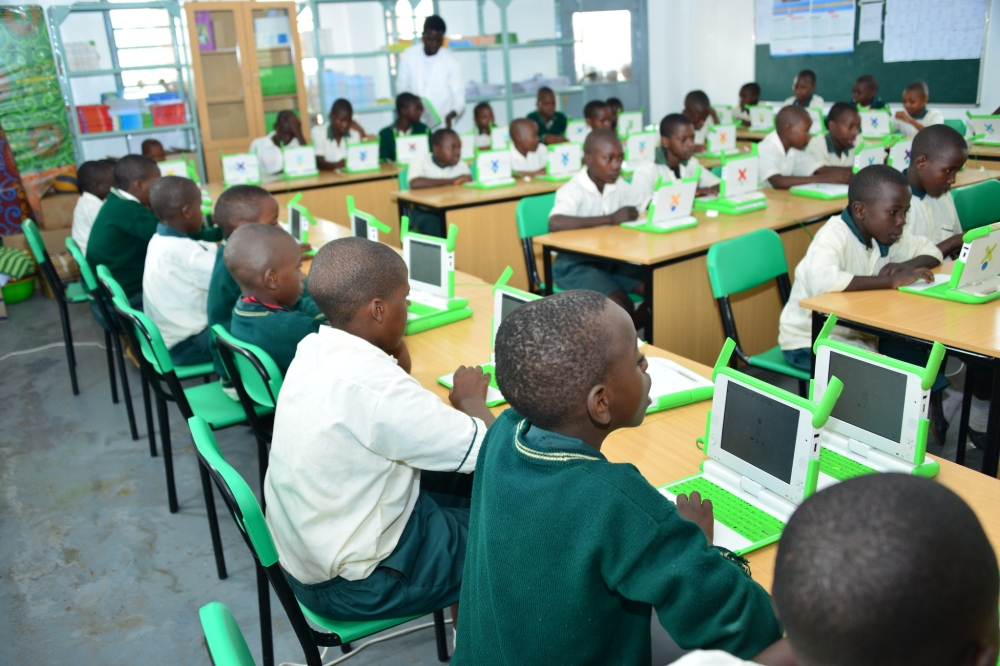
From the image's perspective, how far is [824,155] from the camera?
5.10 metres

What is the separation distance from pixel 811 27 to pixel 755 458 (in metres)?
7.59

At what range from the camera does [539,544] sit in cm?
97

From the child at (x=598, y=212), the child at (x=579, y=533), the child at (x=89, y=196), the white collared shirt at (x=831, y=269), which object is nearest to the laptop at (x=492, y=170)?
the child at (x=598, y=212)

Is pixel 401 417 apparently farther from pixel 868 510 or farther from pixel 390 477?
pixel 868 510

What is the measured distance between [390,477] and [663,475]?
0.53 metres

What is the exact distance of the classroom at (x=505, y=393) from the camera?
0.95 meters

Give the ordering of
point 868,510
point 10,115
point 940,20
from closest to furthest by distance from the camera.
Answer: point 868,510 < point 10,115 < point 940,20

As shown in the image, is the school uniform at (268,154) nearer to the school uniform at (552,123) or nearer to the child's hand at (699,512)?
the school uniform at (552,123)

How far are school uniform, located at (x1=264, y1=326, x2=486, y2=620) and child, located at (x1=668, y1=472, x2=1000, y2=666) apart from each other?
0.90 metres

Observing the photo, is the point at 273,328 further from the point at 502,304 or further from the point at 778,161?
the point at 778,161

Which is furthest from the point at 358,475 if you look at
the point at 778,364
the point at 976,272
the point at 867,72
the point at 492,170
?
the point at 867,72

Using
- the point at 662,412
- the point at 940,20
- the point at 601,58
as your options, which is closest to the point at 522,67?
the point at 601,58

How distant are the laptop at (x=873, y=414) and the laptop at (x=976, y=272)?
1.00m

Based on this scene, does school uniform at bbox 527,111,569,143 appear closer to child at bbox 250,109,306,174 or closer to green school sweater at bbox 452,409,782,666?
child at bbox 250,109,306,174
